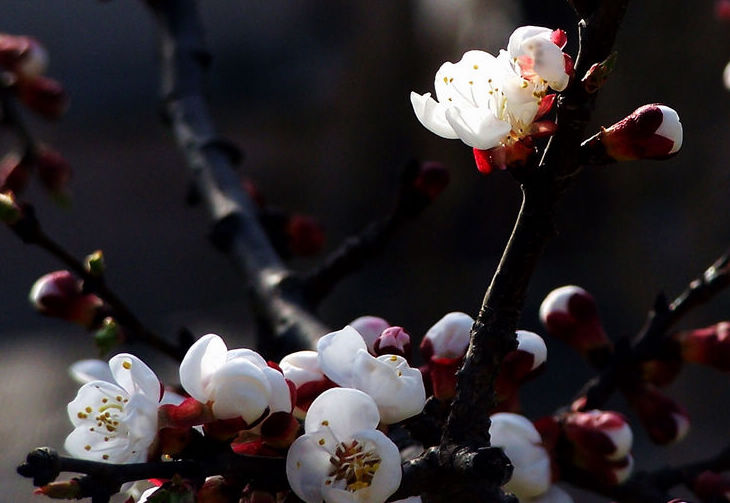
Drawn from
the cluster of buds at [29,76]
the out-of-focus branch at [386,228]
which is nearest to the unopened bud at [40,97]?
the cluster of buds at [29,76]

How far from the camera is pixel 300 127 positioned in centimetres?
447

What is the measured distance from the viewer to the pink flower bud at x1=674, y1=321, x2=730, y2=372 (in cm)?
57

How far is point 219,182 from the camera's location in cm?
77

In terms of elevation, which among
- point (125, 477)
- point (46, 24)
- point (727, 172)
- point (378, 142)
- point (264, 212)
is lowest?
point (125, 477)

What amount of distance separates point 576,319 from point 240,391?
291 millimetres

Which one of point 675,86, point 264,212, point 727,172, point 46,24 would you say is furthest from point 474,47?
point 46,24

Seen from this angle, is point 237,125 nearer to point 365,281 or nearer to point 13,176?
point 365,281

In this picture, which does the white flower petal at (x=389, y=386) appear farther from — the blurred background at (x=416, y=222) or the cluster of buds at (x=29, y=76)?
the blurred background at (x=416, y=222)

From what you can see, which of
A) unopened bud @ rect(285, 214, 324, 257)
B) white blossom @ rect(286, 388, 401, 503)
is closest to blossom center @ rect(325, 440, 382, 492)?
white blossom @ rect(286, 388, 401, 503)

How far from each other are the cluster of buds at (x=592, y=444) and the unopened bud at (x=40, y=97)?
0.56m

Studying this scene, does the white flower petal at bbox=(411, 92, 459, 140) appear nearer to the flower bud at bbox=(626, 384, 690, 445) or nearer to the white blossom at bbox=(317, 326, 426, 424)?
the white blossom at bbox=(317, 326, 426, 424)

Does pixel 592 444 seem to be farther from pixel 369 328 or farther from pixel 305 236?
pixel 305 236

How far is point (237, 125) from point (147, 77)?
28.1 inches

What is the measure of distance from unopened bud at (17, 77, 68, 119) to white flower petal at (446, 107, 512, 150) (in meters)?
0.60
